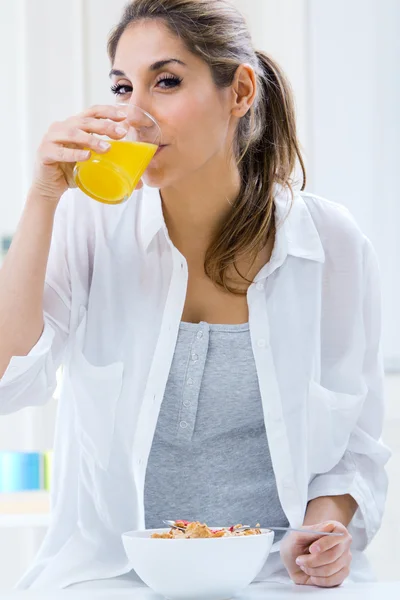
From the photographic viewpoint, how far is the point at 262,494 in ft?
4.86

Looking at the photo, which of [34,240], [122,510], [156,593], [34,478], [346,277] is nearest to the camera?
[156,593]

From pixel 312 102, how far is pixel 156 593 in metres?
1.82

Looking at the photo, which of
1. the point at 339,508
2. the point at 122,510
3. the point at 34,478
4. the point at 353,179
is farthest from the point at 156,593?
the point at 353,179

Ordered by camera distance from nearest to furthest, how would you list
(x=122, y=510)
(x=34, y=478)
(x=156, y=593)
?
(x=156, y=593)
(x=122, y=510)
(x=34, y=478)

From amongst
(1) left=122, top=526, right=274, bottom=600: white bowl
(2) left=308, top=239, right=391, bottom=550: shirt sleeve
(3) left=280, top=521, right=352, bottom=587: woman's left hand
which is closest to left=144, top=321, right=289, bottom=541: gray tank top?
(2) left=308, top=239, right=391, bottom=550: shirt sleeve

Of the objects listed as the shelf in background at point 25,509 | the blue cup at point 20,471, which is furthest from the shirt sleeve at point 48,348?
the blue cup at point 20,471

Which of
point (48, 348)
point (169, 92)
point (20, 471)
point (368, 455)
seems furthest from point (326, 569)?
point (20, 471)

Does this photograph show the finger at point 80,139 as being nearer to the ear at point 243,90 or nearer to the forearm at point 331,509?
the ear at point 243,90

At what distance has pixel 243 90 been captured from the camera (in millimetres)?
1530

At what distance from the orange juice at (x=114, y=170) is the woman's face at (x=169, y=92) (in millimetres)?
110

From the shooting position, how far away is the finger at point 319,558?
1.16 metres

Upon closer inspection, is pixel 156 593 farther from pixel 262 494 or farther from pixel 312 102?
pixel 312 102

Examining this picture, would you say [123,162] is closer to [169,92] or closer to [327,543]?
[169,92]

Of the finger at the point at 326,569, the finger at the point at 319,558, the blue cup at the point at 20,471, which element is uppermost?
the finger at the point at 319,558
